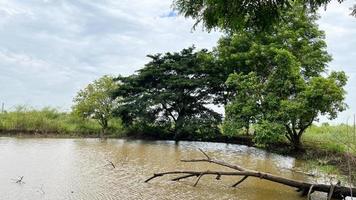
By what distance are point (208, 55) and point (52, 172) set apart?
50.6 ft

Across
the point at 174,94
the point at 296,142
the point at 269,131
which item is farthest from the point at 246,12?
the point at 174,94

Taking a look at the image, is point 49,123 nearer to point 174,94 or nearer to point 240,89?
point 174,94

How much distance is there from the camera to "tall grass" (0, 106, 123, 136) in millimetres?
24141

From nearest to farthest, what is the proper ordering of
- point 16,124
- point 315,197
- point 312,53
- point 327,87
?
point 315,197 < point 327,87 < point 312,53 < point 16,124

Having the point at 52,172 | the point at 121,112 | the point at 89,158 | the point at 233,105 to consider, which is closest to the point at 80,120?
the point at 121,112

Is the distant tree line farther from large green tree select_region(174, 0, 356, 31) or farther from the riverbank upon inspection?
large green tree select_region(174, 0, 356, 31)

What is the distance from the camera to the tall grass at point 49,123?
24141mm

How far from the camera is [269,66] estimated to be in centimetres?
2027

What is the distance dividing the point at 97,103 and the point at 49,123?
3.67 m

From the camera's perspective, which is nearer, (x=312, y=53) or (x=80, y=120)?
(x=312, y=53)

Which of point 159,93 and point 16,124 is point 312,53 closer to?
point 159,93

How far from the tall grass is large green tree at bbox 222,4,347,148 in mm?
10443

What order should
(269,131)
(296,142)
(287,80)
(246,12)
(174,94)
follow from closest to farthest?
(246,12) < (269,131) < (287,80) < (296,142) < (174,94)

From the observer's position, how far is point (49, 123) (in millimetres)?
24875
